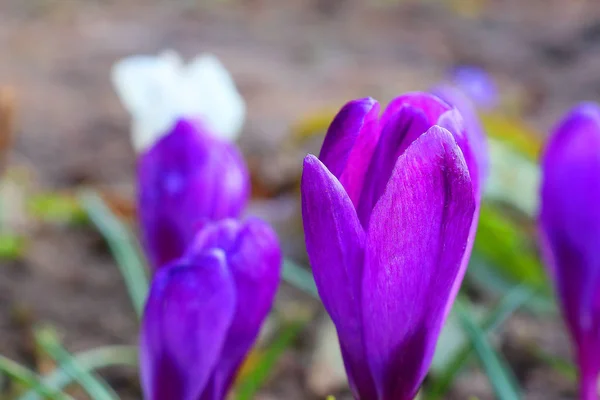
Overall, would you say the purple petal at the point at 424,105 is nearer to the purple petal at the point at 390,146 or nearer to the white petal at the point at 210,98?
the purple petal at the point at 390,146

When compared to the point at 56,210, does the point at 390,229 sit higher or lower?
higher

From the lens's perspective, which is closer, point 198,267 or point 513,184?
point 198,267

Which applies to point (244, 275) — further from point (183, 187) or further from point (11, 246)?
point (11, 246)

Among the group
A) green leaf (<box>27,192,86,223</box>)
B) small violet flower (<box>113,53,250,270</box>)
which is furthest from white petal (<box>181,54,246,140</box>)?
green leaf (<box>27,192,86,223</box>)

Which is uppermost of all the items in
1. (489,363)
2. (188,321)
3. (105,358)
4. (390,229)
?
(390,229)

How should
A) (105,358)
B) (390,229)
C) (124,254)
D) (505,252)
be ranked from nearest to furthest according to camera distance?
(390,229)
(105,358)
(124,254)
(505,252)

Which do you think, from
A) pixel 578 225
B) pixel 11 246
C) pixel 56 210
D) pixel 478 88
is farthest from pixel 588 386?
pixel 478 88

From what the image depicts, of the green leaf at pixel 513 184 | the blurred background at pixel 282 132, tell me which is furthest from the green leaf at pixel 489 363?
the green leaf at pixel 513 184

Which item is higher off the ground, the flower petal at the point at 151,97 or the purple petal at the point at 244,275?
the flower petal at the point at 151,97
